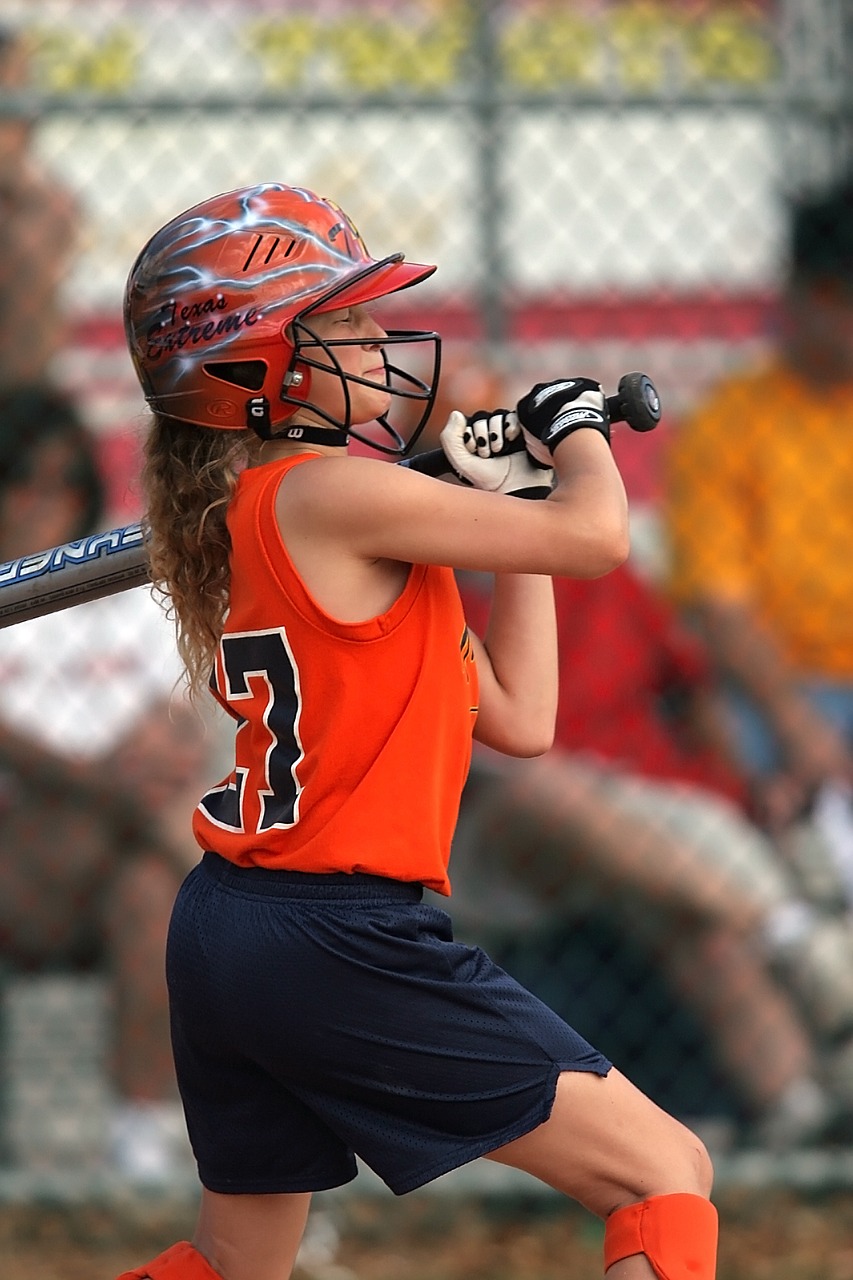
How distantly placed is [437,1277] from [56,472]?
6.31 feet

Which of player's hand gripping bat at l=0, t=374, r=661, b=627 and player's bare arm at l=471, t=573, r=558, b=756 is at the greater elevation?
player's hand gripping bat at l=0, t=374, r=661, b=627

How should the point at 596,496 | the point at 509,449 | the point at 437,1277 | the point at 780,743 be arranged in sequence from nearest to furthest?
1. the point at 596,496
2. the point at 509,449
3. the point at 437,1277
4. the point at 780,743

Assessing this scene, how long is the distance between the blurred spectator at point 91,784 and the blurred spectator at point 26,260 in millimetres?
83

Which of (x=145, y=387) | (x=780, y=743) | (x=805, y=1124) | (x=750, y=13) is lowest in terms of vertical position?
(x=805, y=1124)

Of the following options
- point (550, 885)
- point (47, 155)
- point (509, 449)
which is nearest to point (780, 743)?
point (550, 885)

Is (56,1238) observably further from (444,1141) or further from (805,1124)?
(444,1141)

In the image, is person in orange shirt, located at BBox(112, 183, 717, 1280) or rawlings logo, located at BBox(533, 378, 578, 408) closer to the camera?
person in orange shirt, located at BBox(112, 183, 717, 1280)

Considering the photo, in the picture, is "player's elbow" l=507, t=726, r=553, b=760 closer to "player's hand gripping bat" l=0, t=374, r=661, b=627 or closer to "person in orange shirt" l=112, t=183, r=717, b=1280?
"person in orange shirt" l=112, t=183, r=717, b=1280

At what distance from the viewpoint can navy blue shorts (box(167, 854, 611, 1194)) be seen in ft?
6.55

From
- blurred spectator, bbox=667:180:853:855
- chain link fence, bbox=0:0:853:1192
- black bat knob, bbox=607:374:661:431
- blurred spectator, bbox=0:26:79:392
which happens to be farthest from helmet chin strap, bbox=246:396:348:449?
blurred spectator, bbox=667:180:853:855

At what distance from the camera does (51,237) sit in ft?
12.8

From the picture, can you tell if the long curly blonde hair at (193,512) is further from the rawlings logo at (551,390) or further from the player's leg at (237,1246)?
the player's leg at (237,1246)

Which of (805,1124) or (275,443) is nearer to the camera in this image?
(275,443)

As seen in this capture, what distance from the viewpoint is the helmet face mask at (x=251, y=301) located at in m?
2.04
